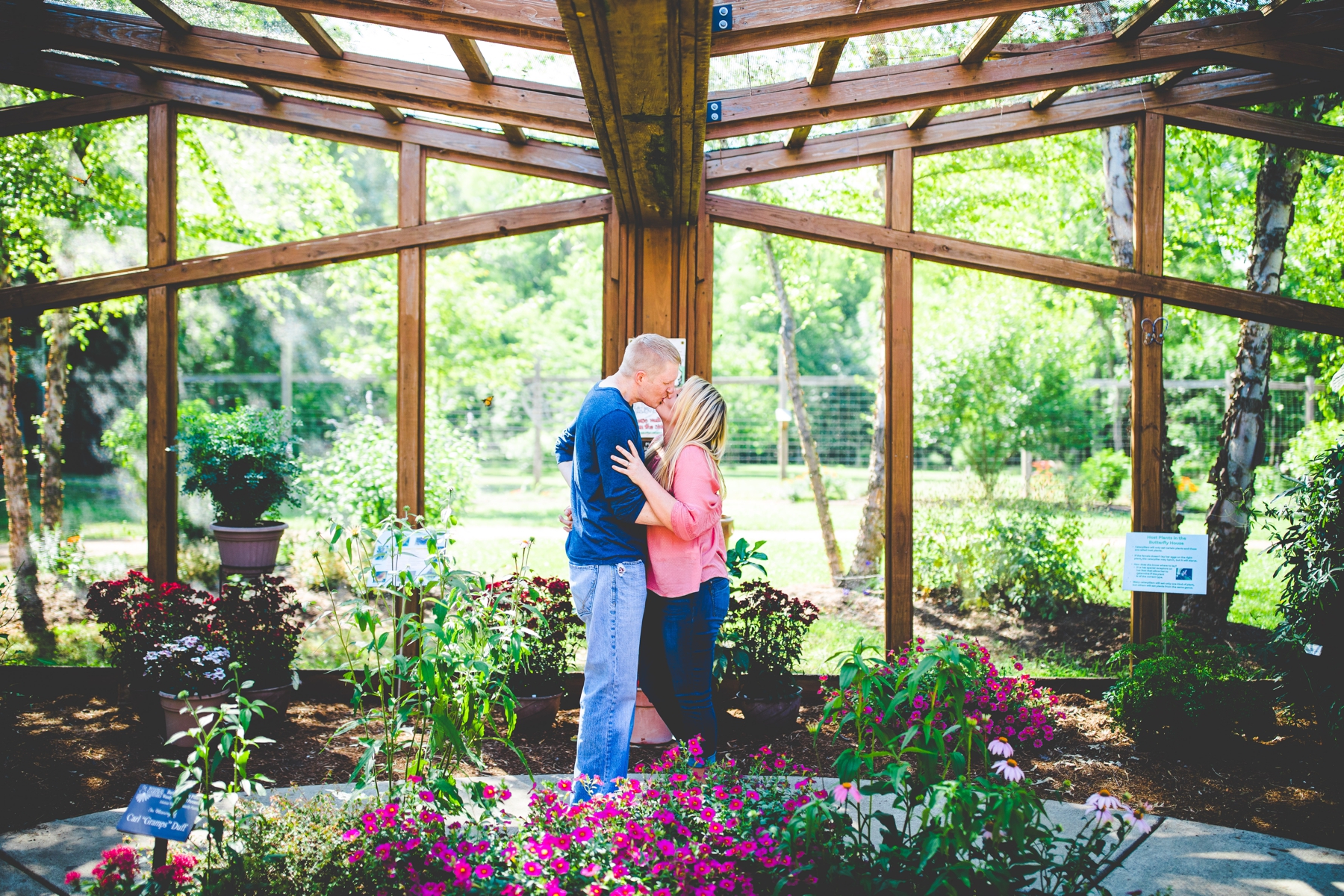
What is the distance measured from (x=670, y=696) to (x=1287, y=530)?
115 inches

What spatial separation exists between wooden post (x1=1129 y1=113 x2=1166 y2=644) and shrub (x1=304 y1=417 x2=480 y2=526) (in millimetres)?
4104

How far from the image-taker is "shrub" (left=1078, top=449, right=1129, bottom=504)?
33.9 ft

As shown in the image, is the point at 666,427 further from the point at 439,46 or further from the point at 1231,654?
the point at 1231,654

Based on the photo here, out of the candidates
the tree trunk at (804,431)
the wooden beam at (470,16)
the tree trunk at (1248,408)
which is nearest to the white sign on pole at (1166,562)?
the tree trunk at (1248,408)

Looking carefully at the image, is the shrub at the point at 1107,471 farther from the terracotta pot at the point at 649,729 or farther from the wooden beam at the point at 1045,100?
the terracotta pot at the point at 649,729

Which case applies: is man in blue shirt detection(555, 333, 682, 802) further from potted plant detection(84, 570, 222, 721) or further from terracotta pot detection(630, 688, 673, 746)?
potted plant detection(84, 570, 222, 721)

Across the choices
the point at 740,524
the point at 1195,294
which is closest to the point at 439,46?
the point at 1195,294

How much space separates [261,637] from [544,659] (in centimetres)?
120

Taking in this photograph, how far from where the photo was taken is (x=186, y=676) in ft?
11.0

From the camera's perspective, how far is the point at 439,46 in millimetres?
3443

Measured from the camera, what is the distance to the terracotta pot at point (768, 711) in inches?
143

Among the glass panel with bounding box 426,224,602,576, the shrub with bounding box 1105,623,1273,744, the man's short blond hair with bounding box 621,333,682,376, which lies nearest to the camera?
the man's short blond hair with bounding box 621,333,682,376

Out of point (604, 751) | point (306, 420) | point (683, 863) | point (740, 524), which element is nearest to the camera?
point (683, 863)

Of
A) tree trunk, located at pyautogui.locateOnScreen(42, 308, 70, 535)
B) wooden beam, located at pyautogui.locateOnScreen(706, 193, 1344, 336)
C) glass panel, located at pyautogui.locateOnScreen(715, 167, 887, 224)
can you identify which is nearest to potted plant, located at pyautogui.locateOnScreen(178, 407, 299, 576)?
tree trunk, located at pyautogui.locateOnScreen(42, 308, 70, 535)
